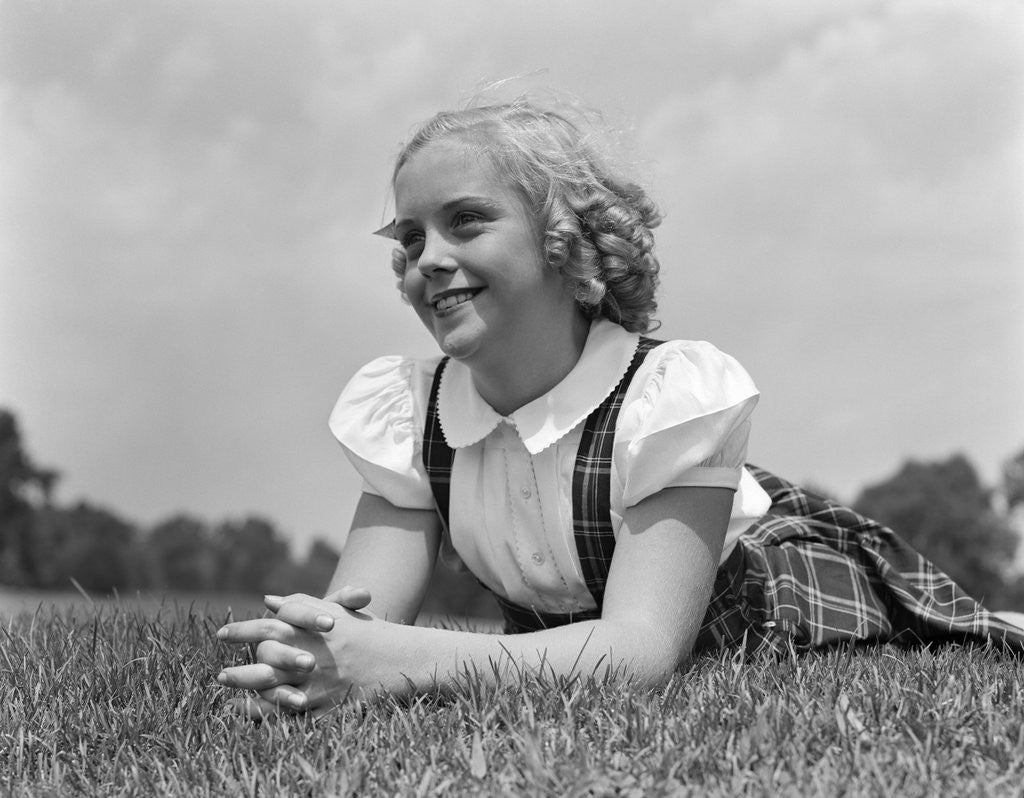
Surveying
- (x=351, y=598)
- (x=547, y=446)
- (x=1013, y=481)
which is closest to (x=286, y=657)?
(x=351, y=598)

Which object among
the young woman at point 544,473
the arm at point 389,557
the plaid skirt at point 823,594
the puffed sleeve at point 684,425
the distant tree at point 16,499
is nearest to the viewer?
the young woman at point 544,473

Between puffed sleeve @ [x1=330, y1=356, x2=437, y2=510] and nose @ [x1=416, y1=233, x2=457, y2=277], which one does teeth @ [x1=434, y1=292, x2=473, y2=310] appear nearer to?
nose @ [x1=416, y1=233, x2=457, y2=277]

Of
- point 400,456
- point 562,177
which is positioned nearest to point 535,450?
point 400,456

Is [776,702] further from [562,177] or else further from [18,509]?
[18,509]

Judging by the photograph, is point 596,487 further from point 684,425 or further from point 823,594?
point 823,594

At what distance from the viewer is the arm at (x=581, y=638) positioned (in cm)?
250

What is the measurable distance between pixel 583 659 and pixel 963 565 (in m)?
42.4

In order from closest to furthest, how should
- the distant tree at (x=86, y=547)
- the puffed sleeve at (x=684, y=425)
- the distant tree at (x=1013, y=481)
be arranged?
the puffed sleeve at (x=684, y=425)
the distant tree at (x=1013, y=481)
the distant tree at (x=86, y=547)

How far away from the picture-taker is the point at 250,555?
61.9m

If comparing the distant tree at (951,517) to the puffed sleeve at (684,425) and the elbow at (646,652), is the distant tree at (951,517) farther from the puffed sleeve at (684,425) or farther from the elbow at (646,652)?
the elbow at (646,652)

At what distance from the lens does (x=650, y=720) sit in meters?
2.21

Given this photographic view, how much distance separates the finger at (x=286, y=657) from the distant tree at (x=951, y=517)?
3969 cm

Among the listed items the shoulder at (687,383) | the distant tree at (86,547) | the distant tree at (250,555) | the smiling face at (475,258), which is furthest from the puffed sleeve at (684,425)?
the distant tree at (250,555)

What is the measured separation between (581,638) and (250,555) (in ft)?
202
